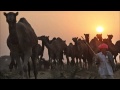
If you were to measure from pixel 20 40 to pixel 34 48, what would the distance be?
131 centimetres

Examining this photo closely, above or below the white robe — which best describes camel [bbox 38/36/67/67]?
above

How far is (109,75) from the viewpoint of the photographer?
10.1 metres

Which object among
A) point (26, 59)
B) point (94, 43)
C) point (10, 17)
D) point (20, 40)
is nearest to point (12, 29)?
point (10, 17)

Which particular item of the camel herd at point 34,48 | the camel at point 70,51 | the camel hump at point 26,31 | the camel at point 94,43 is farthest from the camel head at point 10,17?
the camel at point 70,51

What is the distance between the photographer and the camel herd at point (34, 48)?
37.7ft

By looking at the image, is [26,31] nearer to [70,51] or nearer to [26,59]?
[26,59]

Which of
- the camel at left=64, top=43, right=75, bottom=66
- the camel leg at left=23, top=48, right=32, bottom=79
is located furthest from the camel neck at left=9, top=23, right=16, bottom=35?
the camel at left=64, top=43, right=75, bottom=66

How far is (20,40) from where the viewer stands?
11.7m

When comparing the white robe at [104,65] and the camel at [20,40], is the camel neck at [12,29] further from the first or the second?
the white robe at [104,65]

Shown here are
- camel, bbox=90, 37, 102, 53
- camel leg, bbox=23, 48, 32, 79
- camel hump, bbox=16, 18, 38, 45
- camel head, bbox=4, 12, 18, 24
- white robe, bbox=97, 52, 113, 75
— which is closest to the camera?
white robe, bbox=97, 52, 113, 75

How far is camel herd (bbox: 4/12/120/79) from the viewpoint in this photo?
11.5 metres

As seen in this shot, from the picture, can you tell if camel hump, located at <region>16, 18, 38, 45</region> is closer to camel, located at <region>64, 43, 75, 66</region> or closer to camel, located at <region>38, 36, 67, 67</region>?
camel, located at <region>38, 36, 67, 67</region>
